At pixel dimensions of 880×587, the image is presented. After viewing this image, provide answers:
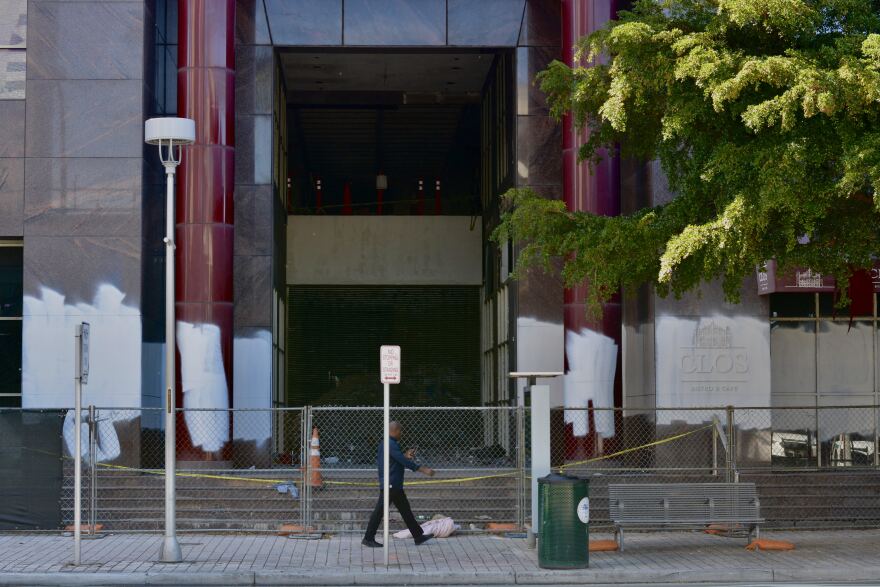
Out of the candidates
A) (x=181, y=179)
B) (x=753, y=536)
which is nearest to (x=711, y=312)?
(x=753, y=536)

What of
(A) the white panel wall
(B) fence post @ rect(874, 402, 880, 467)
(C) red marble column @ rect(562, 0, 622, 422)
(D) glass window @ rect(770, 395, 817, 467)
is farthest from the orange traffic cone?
(A) the white panel wall

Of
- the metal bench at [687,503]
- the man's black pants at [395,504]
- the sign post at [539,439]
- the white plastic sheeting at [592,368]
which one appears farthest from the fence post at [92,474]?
the white plastic sheeting at [592,368]

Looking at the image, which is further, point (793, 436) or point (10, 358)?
point (10, 358)

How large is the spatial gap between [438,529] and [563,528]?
335 cm

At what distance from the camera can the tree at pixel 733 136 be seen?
13.9m

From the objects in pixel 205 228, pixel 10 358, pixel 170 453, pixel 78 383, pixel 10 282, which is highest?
pixel 205 228

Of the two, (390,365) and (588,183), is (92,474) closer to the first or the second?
(390,365)

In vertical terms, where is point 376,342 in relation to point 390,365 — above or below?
above

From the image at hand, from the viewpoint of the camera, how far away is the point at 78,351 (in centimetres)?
1442

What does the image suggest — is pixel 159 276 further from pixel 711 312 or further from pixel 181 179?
pixel 711 312

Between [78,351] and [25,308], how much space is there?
7.45 metres

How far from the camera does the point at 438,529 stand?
Result: 1719 centimetres

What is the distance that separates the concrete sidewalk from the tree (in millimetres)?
3361

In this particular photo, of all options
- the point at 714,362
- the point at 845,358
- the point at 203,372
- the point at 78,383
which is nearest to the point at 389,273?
the point at 203,372
